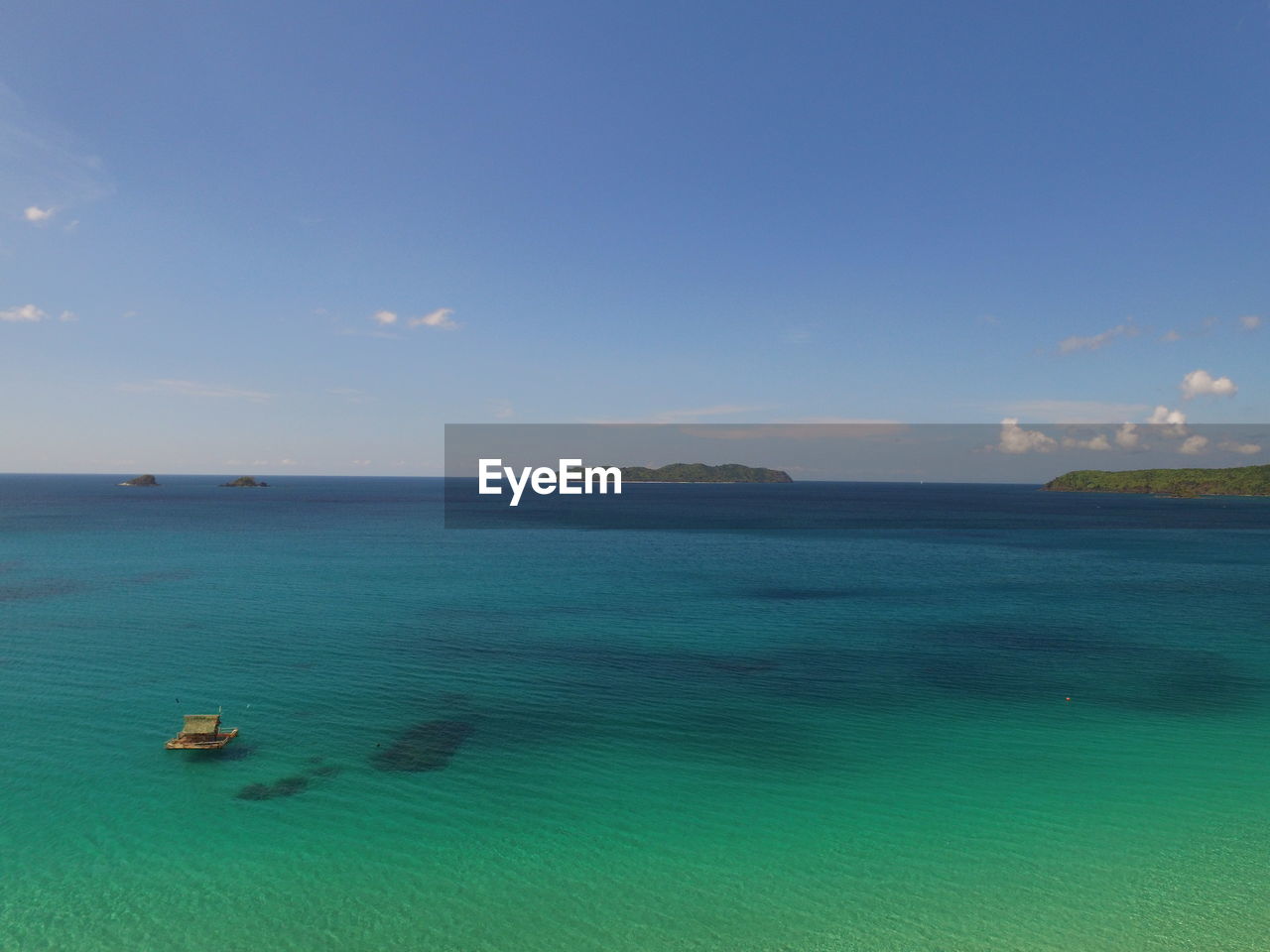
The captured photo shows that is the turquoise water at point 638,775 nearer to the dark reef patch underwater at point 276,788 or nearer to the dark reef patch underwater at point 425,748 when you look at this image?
the dark reef patch underwater at point 425,748

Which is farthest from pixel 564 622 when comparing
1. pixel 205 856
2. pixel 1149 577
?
pixel 1149 577

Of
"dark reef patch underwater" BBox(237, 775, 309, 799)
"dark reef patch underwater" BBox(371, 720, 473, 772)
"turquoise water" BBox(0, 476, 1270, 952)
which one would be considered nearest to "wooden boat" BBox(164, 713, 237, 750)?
"turquoise water" BBox(0, 476, 1270, 952)

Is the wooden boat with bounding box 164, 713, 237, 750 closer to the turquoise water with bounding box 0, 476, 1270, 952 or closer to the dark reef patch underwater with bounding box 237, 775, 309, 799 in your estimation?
the turquoise water with bounding box 0, 476, 1270, 952

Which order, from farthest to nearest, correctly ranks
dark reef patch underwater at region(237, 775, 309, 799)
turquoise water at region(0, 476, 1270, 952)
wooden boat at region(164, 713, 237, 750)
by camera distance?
wooden boat at region(164, 713, 237, 750)
dark reef patch underwater at region(237, 775, 309, 799)
turquoise water at region(0, 476, 1270, 952)

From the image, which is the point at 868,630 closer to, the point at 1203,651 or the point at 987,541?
the point at 1203,651

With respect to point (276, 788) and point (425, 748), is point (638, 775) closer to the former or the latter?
point (425, 748)

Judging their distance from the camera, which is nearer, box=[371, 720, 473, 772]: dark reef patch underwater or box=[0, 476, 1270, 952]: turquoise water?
box=[0, 476, 1270, 952]: turquoise water

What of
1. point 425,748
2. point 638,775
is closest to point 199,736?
point 425,748
